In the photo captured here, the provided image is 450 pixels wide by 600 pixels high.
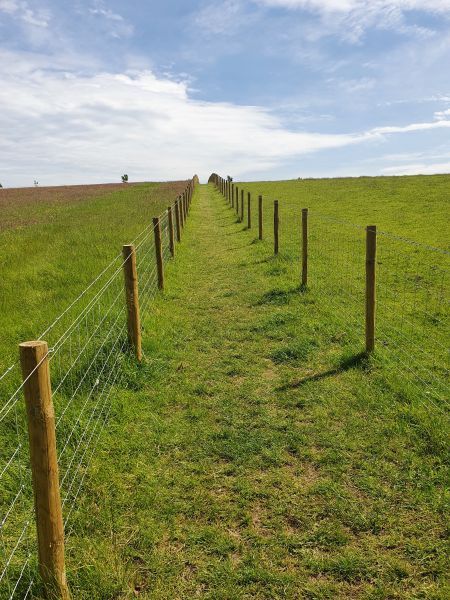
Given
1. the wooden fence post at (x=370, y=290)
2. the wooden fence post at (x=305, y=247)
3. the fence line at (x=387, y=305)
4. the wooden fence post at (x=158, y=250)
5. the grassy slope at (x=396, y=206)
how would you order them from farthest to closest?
the grassy slope at (x=396, y=206)
the wooden fence post at (x=158, y=250)
the wooden fence post at (x=305, y=247)
the wooden fence post at (x=370, y=290)
the fence line at (x=387, y=305)

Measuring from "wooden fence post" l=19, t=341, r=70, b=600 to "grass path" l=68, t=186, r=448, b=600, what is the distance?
0.24 m

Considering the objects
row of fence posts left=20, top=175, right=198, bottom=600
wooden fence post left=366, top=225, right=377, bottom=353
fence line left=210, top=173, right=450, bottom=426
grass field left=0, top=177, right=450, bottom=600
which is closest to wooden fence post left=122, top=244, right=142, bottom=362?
grass field left=0, top=177, right=450, bottom=600

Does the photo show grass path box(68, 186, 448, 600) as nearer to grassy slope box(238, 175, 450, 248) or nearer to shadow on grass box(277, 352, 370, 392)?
shadow on grass box(277, 352, 370, 392)

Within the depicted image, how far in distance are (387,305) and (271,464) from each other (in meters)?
5.52

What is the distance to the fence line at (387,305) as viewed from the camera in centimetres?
567

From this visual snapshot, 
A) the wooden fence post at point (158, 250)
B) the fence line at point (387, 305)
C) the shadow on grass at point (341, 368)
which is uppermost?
the wooden fence post at point (158, 250)

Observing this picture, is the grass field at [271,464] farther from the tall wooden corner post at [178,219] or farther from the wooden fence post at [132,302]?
the tall wooden corner post at [178,219]

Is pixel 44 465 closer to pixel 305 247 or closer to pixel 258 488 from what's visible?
pixel 258 488

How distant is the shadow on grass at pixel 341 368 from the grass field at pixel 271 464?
0.09 ft

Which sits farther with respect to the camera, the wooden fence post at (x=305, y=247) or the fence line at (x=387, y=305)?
the wooden fence post at (x=305, y=247)

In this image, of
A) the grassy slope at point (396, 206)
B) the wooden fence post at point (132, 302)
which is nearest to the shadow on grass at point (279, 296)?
the wooden fence post at point (132, 302)

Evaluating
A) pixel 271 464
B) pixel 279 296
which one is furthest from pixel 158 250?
pixel 271 464

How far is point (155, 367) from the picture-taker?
20.2 feet

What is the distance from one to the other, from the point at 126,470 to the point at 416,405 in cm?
297
